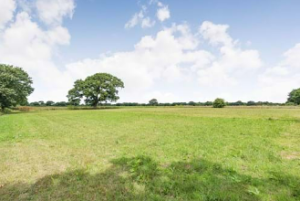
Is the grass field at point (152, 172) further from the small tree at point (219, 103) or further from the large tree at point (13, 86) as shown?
the small tree at point (219, 103)

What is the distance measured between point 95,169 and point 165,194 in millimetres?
2514

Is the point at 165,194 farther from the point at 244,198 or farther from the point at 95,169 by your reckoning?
the point at 95,169

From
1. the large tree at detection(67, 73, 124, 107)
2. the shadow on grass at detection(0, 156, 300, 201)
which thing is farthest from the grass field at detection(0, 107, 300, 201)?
the large tree at detection(67, 73, 124, 107)

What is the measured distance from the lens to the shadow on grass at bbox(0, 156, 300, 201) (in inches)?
145

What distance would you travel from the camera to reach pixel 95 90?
194 ft

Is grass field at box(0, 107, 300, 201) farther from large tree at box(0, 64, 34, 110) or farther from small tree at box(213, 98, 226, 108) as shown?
small tree at box(213, 98, 226, 108)

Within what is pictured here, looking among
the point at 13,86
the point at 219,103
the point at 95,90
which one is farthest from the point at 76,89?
the point at 219,103

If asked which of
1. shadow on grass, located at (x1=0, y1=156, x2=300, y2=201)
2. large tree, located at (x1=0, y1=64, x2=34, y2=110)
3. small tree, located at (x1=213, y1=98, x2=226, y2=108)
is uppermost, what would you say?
large tree, located at (x1=0, y1=64, x2=34, y2=110)

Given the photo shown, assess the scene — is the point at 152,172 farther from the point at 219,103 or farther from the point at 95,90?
the point at 219,103

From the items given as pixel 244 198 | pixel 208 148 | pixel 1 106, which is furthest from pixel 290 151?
pixel 1 106

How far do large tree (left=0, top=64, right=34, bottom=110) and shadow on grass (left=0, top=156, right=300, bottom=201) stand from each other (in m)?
40.0

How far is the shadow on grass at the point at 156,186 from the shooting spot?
145 inches

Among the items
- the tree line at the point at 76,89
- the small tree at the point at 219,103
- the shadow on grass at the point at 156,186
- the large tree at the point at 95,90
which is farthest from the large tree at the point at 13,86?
the small tree at the point at 219,103

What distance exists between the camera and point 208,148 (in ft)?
24.4
